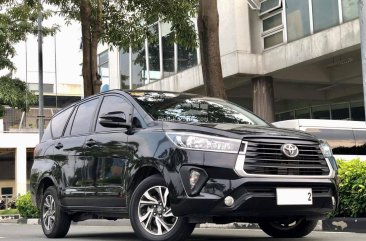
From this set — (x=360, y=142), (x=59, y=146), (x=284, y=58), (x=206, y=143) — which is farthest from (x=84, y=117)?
(x=284, y=58)

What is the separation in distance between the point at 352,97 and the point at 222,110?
1875 cm

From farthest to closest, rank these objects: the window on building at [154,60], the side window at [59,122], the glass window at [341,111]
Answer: the glass window at [341,111]
the window on building at [154,60]
the side window at [59,122]

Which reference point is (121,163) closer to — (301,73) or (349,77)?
(301,73)

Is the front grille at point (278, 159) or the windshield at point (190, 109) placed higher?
the windshield at point (190, 109)

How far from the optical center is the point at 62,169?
306 inches

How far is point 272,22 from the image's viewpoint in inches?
762

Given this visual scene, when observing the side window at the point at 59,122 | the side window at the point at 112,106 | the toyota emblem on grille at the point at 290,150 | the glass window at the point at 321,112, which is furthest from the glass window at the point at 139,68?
the toyota emblem on grille at the point at 290,150

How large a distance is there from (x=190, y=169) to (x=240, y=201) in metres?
0.56

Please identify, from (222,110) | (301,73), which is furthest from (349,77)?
(222,110)

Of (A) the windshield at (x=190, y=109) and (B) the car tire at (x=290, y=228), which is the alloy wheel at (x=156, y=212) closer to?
(A) the windshield at (x=190, y=109)

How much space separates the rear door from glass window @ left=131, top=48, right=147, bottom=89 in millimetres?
18215

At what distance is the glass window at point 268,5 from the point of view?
19.0 m

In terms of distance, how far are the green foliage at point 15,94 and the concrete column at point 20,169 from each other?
1994 cm

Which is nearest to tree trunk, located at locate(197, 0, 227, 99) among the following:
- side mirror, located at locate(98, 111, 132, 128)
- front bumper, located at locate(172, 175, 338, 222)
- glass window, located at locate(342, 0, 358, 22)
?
side mirror, located at locate(98, 111, 132, 128)
